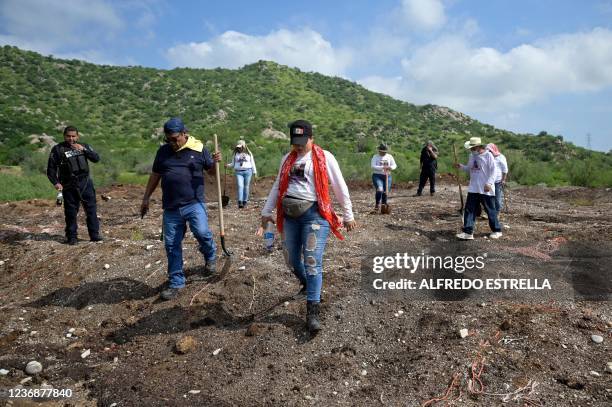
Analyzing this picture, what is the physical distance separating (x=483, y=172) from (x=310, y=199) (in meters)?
4.45

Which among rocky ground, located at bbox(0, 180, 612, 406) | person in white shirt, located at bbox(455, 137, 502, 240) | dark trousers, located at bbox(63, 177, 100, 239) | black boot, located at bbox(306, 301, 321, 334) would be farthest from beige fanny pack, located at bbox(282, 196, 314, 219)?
dark trousers, located at bbox(63, 177, 100, 239)

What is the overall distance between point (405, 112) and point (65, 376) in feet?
207

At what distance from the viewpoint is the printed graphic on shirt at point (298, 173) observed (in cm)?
425

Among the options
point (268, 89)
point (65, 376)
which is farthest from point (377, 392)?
point (268, 89)

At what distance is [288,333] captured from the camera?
4.43 m

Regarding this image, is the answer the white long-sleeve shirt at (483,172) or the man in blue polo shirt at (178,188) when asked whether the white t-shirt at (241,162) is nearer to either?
the white long-sleeve shirt at (483,172)

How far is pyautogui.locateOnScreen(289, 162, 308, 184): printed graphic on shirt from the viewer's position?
425 cm

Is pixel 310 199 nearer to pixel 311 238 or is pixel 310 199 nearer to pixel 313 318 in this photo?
pixel 311 238

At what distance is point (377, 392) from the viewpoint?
3.62 meters

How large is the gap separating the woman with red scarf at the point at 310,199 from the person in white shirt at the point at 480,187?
414cm

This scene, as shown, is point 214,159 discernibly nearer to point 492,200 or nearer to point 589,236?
point 492,200

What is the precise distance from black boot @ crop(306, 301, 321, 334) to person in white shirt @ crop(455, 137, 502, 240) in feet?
14.1

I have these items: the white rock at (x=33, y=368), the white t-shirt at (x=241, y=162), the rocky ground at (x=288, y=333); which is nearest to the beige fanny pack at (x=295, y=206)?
the rocky ground at (x=288, y=333)

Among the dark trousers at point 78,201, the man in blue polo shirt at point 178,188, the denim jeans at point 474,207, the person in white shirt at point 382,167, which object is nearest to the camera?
the man in blue polo shirt at point 178,188
